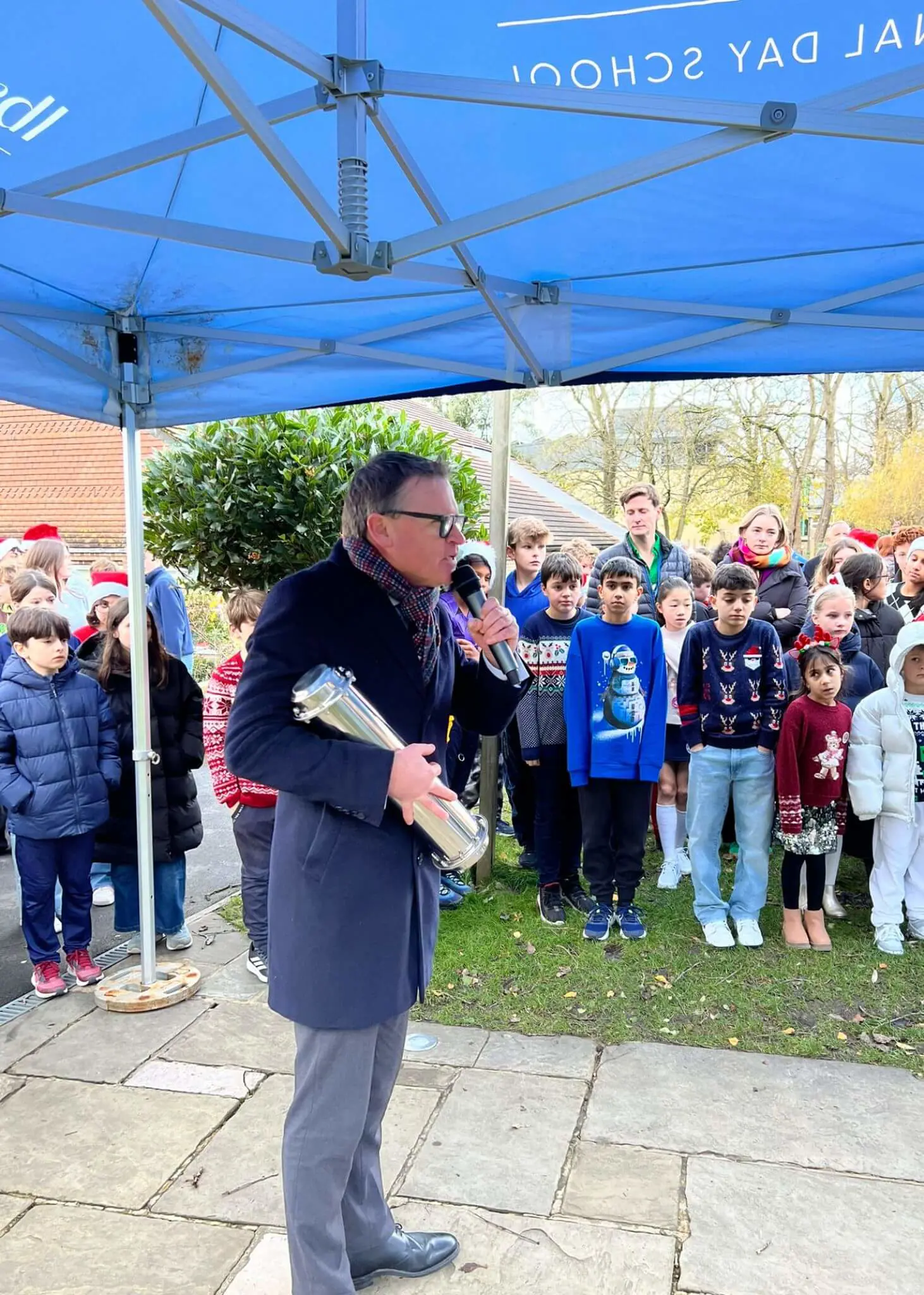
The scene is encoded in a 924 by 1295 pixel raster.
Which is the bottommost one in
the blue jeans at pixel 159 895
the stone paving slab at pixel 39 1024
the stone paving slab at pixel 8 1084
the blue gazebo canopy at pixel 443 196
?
the stone paving slab at pixel 39 1024

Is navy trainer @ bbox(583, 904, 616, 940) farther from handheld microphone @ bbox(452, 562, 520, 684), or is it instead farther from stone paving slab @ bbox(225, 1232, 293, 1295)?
handheld microphone @ bbox(452, 562, 520, 684)

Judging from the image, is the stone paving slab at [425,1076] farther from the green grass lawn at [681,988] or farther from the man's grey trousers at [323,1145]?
the man's grey trousers at [323,1145]

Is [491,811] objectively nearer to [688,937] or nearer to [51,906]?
[688,937]

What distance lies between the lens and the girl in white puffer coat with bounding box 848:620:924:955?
15.7 ft

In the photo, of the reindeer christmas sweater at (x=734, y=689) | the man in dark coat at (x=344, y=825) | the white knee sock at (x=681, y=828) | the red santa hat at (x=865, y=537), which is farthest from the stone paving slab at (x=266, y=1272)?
the red santa hat at (x=865, y=537)

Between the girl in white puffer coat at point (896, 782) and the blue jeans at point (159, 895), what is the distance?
334cm

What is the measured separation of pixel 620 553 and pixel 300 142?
11.4 ft

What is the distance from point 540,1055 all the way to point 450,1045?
357mm

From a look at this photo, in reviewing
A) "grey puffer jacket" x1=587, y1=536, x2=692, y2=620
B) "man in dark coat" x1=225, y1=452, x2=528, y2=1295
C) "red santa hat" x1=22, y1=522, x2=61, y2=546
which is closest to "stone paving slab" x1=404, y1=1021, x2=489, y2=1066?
"man in dark coat" x1=225, y1=452, x2=528, y2=1295

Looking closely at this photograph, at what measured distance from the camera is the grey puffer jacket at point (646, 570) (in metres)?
5.78

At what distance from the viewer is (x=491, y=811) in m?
5.40

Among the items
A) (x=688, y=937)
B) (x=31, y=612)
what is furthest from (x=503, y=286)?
(x=688, y=937)

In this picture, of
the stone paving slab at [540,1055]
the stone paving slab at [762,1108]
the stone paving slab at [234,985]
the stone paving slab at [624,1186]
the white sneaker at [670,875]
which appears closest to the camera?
the stone paving slab at [624,1186]

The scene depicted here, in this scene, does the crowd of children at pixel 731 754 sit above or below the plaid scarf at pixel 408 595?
below
